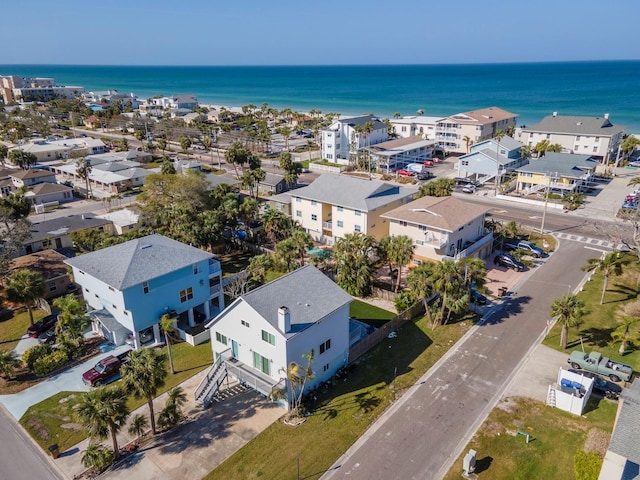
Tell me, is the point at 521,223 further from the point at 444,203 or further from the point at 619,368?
the point at 619,368

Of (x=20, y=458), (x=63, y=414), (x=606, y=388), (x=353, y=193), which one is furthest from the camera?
(x=353, y=193)

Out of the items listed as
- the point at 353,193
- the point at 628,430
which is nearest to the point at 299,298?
the point at 628,430

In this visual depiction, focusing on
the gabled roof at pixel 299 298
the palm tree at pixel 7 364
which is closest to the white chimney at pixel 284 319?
the gabled roof at pixel 299 298

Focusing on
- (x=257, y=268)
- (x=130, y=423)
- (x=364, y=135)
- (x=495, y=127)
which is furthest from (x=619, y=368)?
(x=495, y=127)

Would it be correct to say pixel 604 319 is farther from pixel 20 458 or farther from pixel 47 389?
pixel 47 389

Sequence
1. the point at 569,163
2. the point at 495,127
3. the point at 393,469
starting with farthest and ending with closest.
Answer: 1. the point at 495,127
2. the point at 569,163
3. the point at 393,469

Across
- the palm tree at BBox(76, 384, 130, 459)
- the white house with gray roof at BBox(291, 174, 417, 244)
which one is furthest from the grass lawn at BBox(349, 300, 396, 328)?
the palm tree at BBox(76, 384, 130, 459)
